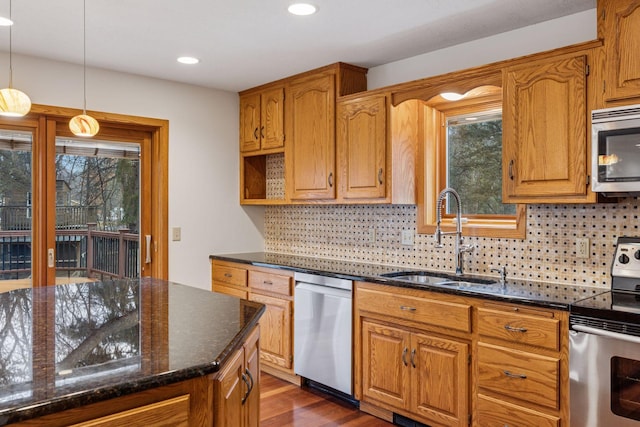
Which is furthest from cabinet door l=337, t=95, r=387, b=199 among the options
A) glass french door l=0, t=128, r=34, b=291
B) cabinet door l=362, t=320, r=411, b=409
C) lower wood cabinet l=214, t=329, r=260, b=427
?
glass french door l=0, t=128, r=34, b=291

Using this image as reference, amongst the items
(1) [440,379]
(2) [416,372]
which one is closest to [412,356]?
(2) [416,372]

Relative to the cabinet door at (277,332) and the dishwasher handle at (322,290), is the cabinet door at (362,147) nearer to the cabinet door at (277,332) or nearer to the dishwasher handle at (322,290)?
the dishwasher handle at (322,290)

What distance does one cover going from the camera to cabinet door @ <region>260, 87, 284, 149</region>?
4.09 m

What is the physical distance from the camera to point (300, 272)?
3.47 meters

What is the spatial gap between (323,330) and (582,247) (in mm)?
1645

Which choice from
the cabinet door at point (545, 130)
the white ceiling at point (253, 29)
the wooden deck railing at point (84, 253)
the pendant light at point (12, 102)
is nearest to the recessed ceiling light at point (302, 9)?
the white ceiling at point (253, 29)

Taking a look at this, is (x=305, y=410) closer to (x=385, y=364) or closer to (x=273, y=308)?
(x=385, y=364)

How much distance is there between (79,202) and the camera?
3.79 metres

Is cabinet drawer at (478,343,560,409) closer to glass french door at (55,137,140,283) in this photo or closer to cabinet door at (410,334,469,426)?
cabinet door at (410,334,469,426)

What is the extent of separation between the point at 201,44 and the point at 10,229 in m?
1.88

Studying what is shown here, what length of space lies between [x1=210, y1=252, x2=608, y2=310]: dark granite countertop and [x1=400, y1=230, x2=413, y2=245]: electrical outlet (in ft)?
0.64

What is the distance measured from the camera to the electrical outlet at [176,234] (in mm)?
4156

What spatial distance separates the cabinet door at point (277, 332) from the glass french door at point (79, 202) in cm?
99

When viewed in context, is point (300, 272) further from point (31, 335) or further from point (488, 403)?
point (31, 335)
